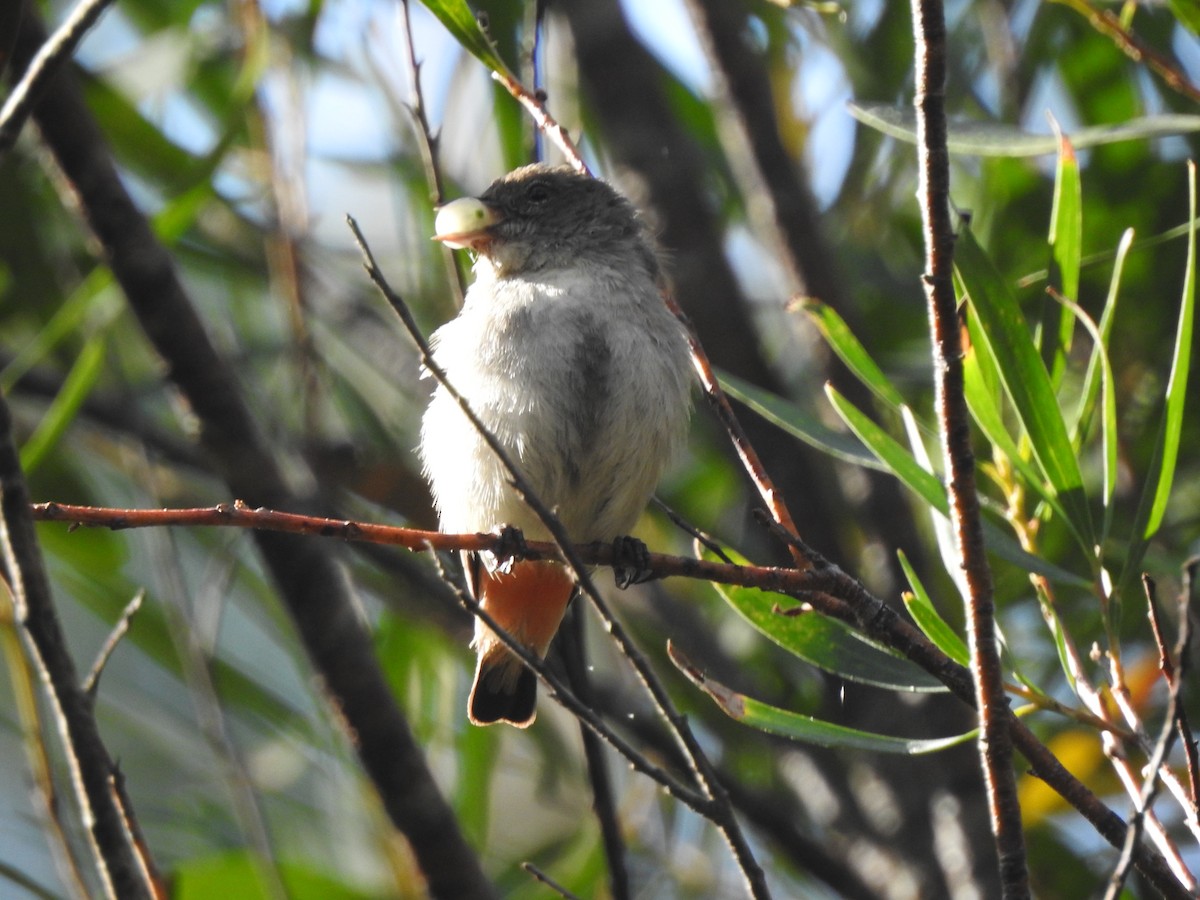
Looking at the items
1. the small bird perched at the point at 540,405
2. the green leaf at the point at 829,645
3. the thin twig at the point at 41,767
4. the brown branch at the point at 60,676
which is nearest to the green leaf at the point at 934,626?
the green leaf at the point at 829,645

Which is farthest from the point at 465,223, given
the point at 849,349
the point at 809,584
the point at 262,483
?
the point at 809,584

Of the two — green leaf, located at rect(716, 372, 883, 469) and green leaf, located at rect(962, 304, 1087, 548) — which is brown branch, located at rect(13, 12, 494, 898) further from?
green leaf, located at rect(962, 304, 1087, 548)

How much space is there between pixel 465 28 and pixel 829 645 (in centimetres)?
135

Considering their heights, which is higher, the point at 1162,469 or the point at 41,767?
the point at 1162,469

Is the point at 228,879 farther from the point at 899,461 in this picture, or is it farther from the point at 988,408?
the point at 988,408

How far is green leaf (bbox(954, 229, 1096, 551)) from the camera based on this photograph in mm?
2506

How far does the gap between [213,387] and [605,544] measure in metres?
1.09

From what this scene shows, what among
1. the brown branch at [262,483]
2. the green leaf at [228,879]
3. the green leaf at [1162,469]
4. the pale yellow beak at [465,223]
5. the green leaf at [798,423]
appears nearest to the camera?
the green leaf at [1162,469]

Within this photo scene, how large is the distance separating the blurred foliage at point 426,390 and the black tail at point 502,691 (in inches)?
18.1

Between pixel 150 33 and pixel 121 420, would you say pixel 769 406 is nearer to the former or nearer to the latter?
pixel 121 420

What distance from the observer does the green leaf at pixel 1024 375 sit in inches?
98.7

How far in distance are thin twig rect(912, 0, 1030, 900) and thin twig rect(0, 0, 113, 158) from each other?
1.17 meters

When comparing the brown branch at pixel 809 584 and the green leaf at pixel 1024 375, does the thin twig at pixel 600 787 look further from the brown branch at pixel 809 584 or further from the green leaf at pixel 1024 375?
the green leaf at pixel 1024 375

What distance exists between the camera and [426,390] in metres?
4.95
